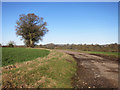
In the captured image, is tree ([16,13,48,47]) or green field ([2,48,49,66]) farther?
tree ([16,13,48,47])

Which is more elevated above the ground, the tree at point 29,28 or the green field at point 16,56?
the tree at point 29,28

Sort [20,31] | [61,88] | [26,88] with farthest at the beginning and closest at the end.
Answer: [20,31]
[61,88]
[26,88]

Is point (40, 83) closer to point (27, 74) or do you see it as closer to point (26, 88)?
point (26, 88)

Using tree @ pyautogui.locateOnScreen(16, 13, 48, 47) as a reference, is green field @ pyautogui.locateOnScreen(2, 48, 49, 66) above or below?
below

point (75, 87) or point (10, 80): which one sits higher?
point (10, 80)

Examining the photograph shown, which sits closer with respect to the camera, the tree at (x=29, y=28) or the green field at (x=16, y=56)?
the green field at (x=16, y=56)

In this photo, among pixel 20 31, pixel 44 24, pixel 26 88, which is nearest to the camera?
pixel 26 88

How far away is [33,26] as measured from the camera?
34562mm

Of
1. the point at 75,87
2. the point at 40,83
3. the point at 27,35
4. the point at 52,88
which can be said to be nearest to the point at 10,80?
the point at 40,83

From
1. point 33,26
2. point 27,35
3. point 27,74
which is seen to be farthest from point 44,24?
point 27,74

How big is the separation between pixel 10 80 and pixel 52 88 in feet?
8.96

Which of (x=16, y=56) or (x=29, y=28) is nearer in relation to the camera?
(x=16, y=56)

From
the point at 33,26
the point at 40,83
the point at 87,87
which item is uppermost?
the point at 33,26

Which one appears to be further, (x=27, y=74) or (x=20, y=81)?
(x=27, y=74)
